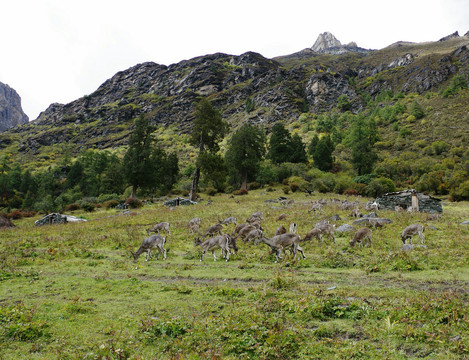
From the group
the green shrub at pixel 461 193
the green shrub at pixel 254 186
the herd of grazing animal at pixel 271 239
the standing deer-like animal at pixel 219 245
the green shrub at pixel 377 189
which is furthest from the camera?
the green shrub at pixel 254 186

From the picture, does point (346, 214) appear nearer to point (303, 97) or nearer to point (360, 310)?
point (360, 310)

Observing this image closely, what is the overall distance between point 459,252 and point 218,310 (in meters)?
12.6

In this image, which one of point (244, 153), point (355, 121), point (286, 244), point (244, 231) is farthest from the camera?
point (355, 121)

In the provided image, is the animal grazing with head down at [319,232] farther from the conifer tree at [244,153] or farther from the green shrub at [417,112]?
the green shrub at [417,112]

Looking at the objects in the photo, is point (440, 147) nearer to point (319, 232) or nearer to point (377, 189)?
point (377, 189)

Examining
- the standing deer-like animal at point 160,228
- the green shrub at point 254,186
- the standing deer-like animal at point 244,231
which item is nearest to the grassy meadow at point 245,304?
the standing deer-like animal at point 244,231

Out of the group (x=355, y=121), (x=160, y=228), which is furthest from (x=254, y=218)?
(x=355, y=121)

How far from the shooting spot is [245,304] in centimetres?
897

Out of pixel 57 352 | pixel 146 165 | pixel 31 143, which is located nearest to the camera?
pixel 57 352

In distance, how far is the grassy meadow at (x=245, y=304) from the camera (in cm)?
646

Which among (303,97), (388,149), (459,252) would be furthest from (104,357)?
(303,97)

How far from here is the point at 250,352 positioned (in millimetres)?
6348

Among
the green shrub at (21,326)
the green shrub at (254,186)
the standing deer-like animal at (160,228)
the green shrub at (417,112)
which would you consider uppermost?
the green shrub at (417,112)

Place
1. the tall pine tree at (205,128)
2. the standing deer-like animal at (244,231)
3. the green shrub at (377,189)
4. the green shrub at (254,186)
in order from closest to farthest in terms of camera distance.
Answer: the standing deer-like animal at (244,231) → the tall pine tree at (205,128) → the green shrub at (377,189) → the green shrub at (254,186)
